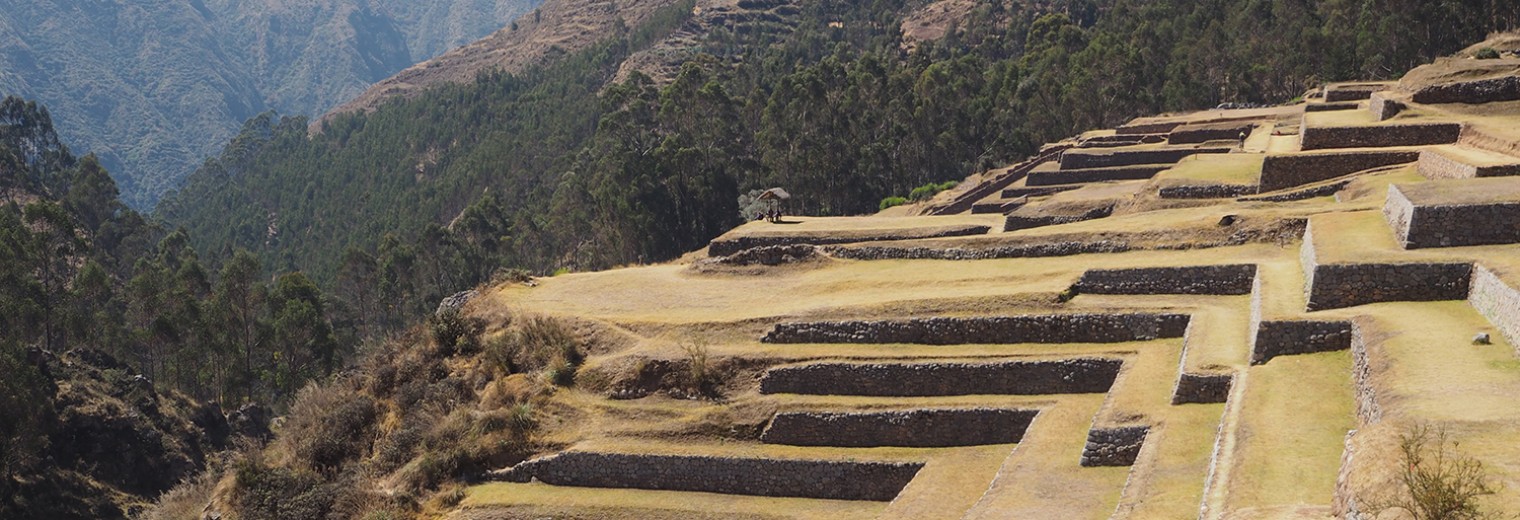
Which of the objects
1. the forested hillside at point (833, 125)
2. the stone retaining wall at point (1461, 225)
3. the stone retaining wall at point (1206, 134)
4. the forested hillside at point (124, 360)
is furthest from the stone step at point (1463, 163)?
the forested hillside at point (124, 360)

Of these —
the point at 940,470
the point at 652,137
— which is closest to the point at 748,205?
the point at 652,137

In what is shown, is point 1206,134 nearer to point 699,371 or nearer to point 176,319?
point 699,371

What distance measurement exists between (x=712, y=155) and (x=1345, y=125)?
48280 millimetres

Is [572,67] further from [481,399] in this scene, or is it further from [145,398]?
[481,399]

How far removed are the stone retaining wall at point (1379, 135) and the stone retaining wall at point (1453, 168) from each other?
281cm

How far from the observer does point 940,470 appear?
21.1 metres

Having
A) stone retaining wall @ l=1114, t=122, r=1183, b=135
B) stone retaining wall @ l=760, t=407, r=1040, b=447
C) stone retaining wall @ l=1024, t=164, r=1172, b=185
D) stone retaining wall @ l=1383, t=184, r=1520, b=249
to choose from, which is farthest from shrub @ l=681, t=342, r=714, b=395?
stone retaining wall @ l=1114, t=122, r=1183, b=135

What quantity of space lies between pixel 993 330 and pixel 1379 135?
1511cm

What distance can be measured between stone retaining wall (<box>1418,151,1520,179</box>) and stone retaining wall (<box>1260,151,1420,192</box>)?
154 cm

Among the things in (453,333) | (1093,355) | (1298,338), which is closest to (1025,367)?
(1093,355)

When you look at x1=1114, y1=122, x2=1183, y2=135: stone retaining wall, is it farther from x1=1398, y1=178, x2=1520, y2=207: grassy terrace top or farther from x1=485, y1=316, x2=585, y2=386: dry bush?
x1=485, y1=316, x2=585, y2=386: dry bush

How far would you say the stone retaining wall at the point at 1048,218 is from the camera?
34250 mm

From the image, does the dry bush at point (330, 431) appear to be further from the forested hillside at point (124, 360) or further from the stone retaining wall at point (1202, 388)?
the stone retaining wall at point (1202, 388)

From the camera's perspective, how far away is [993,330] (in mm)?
24141
